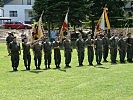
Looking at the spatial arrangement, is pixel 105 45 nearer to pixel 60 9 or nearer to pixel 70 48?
pixel 70 48

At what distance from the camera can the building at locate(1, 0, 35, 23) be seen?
8055cm

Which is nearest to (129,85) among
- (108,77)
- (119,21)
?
(108,77)

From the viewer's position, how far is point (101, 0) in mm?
46969

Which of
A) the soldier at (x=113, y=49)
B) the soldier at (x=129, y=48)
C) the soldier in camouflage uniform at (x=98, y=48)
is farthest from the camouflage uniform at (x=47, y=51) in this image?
the soldier at (x=129, y=48)

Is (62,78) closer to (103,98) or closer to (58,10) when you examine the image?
(103,98)

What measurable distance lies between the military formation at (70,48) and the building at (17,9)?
54.5 m

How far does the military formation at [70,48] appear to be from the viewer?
22.4 metres

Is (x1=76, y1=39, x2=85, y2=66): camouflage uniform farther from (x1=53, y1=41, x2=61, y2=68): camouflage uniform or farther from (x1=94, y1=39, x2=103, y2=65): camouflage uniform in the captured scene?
(x1=53, y1=41, x2=61, y2=68): camouflage uniform

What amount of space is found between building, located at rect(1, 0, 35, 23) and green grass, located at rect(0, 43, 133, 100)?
2283 inches

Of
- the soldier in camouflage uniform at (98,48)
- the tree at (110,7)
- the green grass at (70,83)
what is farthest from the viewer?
the tree at (110,7)

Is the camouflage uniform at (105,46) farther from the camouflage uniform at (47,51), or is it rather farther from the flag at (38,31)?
the flag at (38,31)

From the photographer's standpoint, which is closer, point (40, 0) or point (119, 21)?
point (40, 0)

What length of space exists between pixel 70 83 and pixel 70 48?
6667 millimetres

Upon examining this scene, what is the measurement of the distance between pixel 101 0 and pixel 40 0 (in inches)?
314
